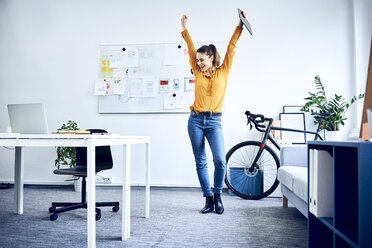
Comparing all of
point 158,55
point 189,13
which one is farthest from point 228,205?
point 189,13

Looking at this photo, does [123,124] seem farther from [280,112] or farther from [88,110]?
[280,112]

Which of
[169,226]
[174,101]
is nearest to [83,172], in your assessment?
[169,226]

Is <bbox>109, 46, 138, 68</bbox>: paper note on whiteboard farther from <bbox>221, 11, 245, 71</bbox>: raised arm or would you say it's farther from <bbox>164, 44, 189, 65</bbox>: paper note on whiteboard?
<bbox>221, 11, 245, 71</bbox>: raised arm

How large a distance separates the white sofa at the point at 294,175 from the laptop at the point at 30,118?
1573 mm

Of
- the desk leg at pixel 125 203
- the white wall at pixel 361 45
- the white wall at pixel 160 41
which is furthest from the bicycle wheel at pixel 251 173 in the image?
the desk leg at pixel 125 203

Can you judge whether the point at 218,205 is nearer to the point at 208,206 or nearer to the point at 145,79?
the point at 208,206

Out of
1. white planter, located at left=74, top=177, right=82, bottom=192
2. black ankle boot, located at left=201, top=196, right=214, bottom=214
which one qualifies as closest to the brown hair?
black ankle boot, located at left=201, top=196, right=214, bottom=214

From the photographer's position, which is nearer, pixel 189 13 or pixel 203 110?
pixel 203 110

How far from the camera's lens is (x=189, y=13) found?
140 inches

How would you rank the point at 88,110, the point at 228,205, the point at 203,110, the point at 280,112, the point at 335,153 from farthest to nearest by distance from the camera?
the point at 88,110, the point at 280,112, the point at 228,205, the point at 203,110, the point at 335,153

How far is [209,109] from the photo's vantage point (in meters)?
2.39

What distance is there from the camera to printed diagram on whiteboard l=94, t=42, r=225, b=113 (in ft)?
11.5

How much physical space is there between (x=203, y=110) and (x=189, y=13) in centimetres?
170

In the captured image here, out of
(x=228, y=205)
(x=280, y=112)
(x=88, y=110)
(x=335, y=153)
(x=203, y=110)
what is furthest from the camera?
(x=88, y=110)
